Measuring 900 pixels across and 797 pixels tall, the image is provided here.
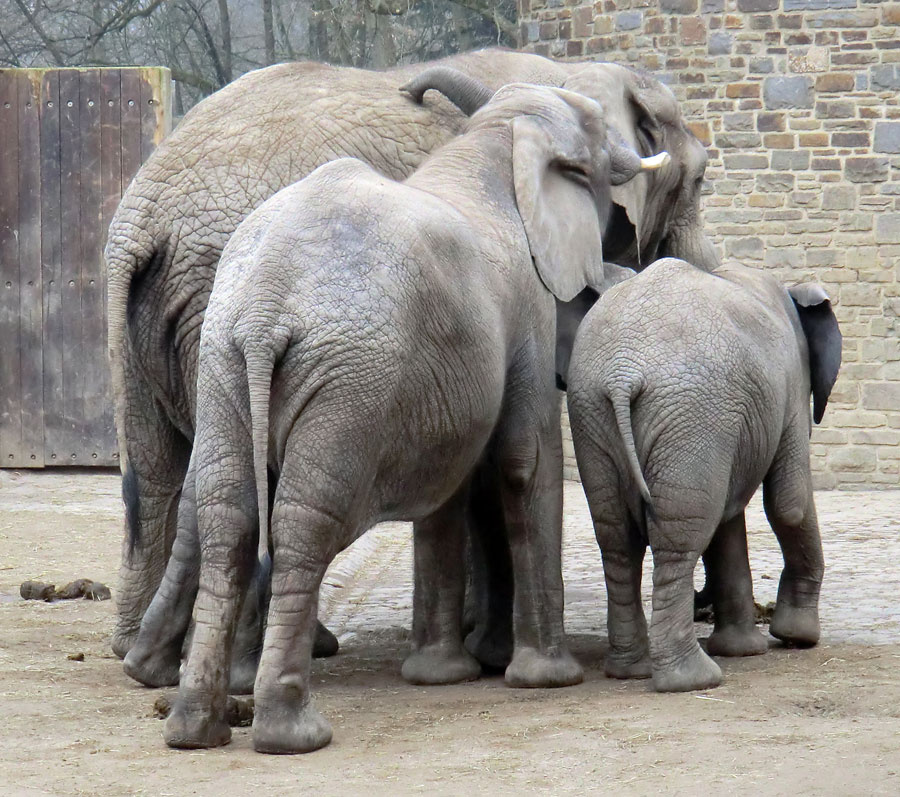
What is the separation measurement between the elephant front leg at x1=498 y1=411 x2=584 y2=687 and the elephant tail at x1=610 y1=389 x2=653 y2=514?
13.0 inches

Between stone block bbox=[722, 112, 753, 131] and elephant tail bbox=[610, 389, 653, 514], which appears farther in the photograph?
stone block bbox=[722, 112, 753, 131]

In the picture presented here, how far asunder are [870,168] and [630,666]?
8.50 meters

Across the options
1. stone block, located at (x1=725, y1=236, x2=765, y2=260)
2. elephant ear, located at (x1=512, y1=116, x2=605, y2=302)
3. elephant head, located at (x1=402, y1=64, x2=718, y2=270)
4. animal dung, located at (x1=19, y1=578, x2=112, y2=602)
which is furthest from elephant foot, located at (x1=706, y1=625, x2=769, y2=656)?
stone block, located at (x1=725, y1=236, x2=765, y2=260)

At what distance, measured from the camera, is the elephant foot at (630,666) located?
19.2 ft

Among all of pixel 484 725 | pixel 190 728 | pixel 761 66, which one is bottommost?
pixel 484 725

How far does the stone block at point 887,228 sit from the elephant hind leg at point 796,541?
7506 mm

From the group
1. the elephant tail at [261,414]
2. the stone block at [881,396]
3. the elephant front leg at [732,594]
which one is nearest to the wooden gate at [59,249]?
the stone block at [881,396]

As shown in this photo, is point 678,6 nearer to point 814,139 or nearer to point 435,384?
point 814,139

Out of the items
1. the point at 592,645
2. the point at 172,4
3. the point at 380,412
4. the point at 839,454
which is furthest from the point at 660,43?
the point at 172,4

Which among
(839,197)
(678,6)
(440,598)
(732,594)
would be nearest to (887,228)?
(839,197)

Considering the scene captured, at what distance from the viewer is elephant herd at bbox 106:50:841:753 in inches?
188

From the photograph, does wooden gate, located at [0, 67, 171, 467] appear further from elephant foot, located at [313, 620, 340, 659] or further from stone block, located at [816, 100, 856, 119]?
elephant foot, located at [313, 620, 340, 659]

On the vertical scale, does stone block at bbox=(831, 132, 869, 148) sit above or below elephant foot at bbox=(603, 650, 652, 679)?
above

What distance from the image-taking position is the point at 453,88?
21.2ft
